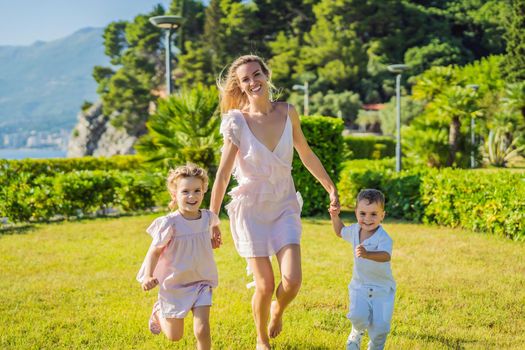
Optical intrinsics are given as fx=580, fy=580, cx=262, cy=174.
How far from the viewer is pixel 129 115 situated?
185 feet

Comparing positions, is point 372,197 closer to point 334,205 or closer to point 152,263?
point 334,205

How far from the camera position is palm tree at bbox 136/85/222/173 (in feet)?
37.7

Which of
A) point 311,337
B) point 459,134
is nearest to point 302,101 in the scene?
point 459,134

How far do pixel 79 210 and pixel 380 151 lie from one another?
25.2m

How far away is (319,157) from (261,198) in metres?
8.02

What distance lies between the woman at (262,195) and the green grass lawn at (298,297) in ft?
1.97

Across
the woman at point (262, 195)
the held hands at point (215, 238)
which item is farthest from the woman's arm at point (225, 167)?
the held hands at point (215, 238)

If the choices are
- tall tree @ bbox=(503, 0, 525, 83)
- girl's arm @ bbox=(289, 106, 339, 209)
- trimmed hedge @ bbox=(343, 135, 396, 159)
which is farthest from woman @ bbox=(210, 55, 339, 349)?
tall tree @ bbox=(503, 0, 525, 83)

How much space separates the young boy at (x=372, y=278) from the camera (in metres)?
3.56

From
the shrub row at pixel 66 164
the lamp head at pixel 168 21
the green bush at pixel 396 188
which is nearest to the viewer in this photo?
the green bush at pixel 396 188

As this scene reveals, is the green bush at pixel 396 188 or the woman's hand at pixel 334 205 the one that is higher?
the woman's hand at pixel 334 205

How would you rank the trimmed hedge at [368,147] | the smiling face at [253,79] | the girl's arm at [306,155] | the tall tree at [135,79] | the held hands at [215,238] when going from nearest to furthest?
the held hands at [215,238] < the smiling face at [253,79] < the girl's arm at [306,155] < the trimmed hedge at [368,147] < the tall tree at [135,79]

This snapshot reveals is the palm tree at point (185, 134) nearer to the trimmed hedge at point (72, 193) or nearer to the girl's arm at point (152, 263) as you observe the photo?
the trimmed hedge at point (72, 193)

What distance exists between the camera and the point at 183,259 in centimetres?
362
